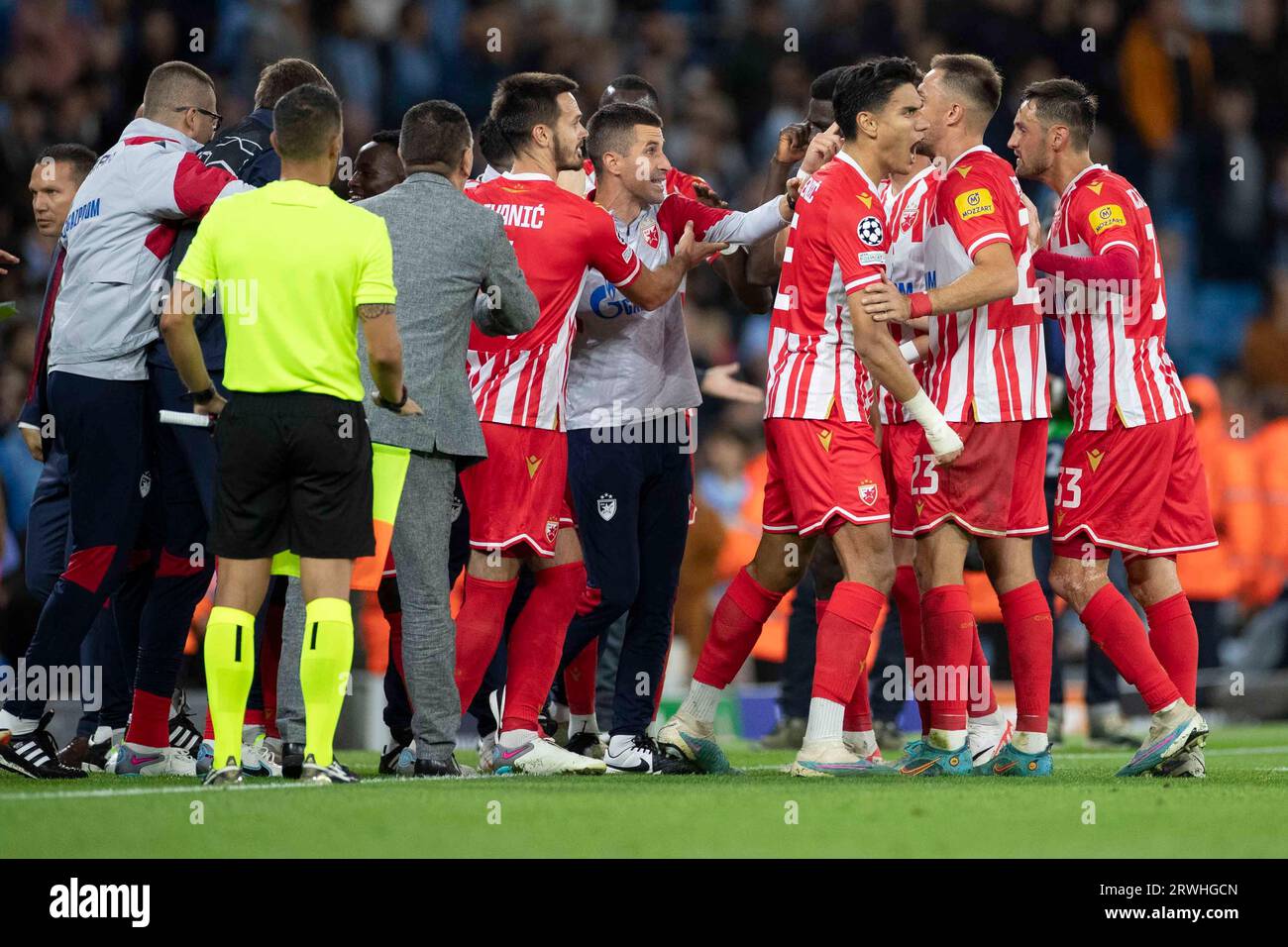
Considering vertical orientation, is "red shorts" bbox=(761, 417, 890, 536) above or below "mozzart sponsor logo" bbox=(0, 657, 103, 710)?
above

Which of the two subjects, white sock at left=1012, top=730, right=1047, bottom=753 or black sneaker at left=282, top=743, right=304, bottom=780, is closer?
black sneaker at left=282, top=743, right=304, bottom=780

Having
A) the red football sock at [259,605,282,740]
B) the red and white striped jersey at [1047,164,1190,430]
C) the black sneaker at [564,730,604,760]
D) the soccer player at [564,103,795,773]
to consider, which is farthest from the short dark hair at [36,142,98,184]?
the red and white striped jersey at [1047,164,1190,430]

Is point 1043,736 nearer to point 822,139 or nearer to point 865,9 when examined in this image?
point 822,139

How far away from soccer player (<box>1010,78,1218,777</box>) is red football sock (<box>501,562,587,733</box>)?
5.95ft

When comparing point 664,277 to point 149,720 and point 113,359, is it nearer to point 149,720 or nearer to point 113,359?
point 113,359

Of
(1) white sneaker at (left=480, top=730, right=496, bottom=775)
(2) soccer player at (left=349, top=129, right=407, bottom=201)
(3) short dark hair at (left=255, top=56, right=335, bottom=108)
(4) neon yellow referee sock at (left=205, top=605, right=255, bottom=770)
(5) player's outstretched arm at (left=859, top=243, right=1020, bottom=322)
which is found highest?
(3) short dark hair at (left=255, top=56, right=335, bottom=108)

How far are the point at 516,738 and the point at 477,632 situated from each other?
0.41 metres

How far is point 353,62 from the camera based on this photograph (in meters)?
14.5

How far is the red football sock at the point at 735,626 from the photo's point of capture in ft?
21.1

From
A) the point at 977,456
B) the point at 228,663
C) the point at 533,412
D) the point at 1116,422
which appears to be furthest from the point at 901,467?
the point at 228,663

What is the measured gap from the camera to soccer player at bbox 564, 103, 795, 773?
6812 millimetres

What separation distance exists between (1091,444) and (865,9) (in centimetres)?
995

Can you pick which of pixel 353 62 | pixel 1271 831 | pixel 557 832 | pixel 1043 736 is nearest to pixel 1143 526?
pixel 1043 736
